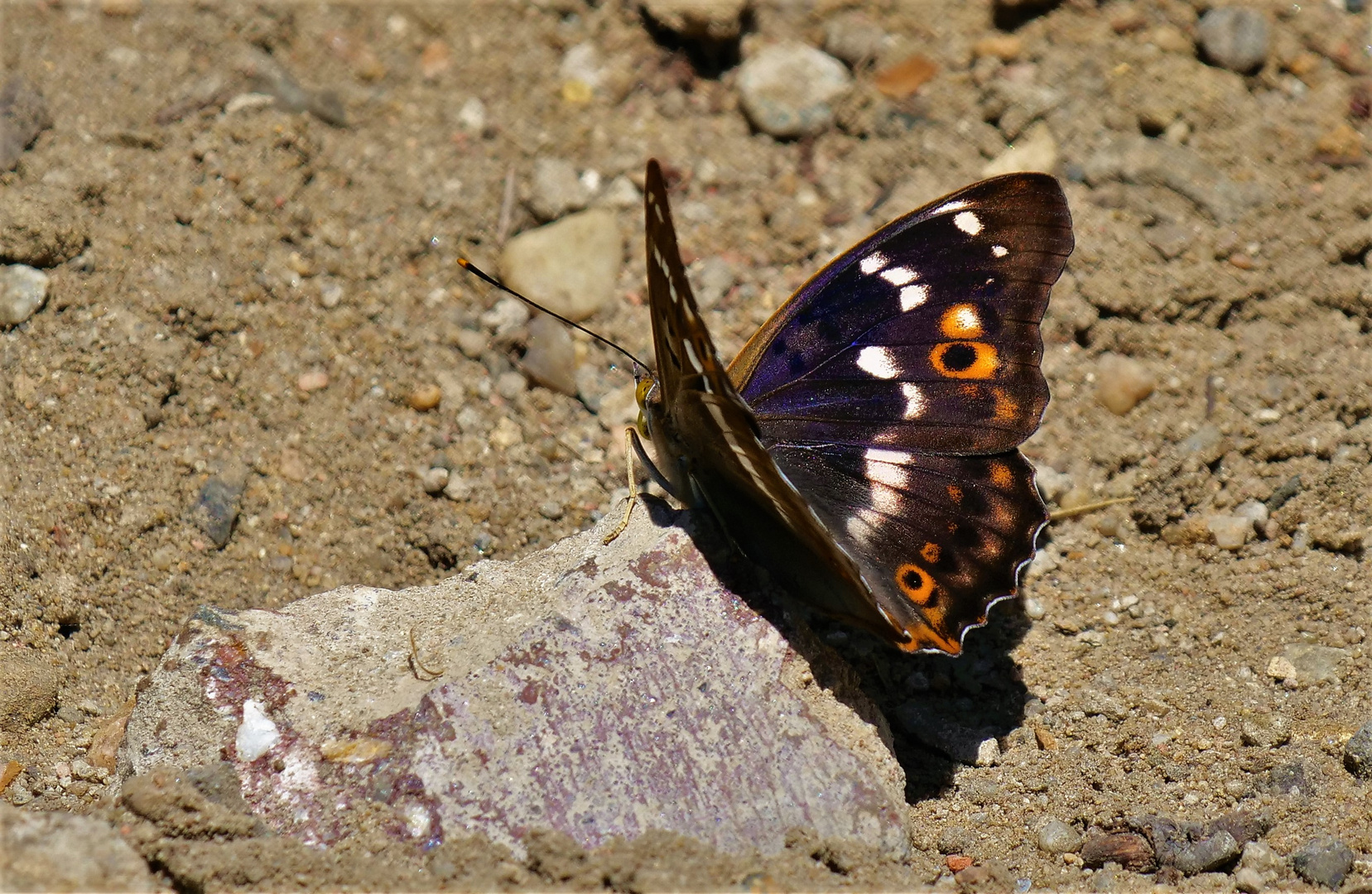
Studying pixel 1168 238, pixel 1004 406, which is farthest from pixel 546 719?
pixel 1168 238

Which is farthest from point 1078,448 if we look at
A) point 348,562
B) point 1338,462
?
point 348,562

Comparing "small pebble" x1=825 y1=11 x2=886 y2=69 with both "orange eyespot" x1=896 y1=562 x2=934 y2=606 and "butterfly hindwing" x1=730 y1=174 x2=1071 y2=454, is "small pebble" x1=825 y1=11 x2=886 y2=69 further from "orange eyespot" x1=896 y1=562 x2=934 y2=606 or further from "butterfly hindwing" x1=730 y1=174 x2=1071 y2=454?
"orange eyespot" x1=896 y1=562 x2=934 y2=606

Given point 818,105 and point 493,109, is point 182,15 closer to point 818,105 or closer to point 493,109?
point 493,109

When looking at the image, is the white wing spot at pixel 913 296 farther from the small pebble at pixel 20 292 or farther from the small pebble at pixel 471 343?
the small pebble at pixel 20 292

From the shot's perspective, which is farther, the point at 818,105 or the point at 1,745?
the point at 818,105

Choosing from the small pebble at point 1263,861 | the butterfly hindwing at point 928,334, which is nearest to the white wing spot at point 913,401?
the butterfly hindwing at point 928,334

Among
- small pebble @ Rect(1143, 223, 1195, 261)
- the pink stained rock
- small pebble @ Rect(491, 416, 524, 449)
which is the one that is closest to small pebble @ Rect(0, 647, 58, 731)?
the pink stained rock
